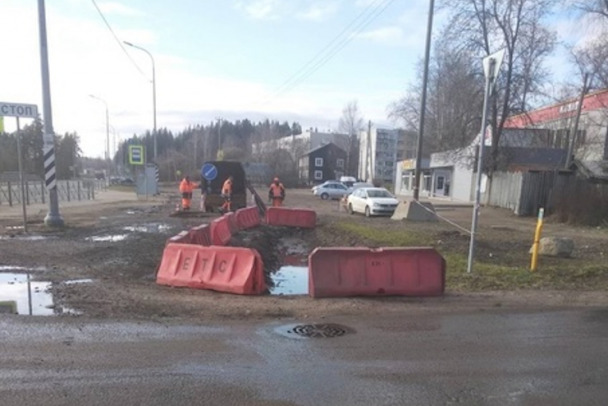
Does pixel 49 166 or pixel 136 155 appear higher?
pixel 136 155

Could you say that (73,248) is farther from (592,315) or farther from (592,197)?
(592,197)

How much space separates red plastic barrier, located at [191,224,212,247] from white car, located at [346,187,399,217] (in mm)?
13676

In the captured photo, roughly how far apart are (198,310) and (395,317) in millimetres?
2633

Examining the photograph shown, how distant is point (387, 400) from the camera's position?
4.18 metres

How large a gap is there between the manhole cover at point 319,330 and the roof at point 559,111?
104 ft

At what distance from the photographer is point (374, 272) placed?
7957 mm

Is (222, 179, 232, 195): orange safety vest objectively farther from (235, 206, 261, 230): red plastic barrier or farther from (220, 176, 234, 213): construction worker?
(235, 206, 261, 230): red plastic barrier

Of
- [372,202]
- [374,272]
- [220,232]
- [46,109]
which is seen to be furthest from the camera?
[372,202]

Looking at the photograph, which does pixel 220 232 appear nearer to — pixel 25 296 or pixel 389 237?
pixel 389 237

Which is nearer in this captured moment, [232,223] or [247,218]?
[232,223]

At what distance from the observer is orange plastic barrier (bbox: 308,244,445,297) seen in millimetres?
7809

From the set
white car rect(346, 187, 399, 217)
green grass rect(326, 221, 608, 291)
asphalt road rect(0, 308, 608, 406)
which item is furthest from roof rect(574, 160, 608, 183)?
asphalt road rect(0, 308, 608, 406)

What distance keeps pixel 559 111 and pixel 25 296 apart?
49033 mm

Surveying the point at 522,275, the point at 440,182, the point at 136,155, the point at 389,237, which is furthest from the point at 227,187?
the point at 440,182
